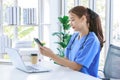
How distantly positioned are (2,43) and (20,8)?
2.15 ft

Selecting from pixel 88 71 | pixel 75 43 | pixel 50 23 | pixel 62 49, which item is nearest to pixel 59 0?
pixel 50 23

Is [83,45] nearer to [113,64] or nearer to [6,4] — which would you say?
[113,64]

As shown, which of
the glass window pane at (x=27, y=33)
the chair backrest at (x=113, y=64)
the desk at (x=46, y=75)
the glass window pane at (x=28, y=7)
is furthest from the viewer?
the glass window pane at (x=27, y=33)

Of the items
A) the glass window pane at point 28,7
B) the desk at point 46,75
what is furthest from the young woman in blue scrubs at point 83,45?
the glass window pane at point 28,7

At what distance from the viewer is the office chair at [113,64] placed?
269cm

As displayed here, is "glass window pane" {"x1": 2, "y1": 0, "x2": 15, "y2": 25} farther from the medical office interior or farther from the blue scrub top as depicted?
the blue scrub top

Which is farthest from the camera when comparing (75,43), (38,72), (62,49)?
(62,49)

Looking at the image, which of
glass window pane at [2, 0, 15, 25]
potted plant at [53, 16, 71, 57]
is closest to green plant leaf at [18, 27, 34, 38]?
glass window pane at [2, 0, 15, 25]

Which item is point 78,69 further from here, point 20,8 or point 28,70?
point 20,8

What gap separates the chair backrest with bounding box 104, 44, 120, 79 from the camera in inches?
106

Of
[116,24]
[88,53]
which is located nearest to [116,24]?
[116,24]

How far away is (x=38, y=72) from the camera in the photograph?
223 centimetres

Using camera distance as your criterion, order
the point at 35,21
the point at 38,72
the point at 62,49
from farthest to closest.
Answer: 1. the point at 35,21
2. the point at 62,49
3. the point at 38,72

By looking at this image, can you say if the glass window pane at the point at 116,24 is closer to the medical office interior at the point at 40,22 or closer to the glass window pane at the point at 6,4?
the medical office interior at the point at 40,22
